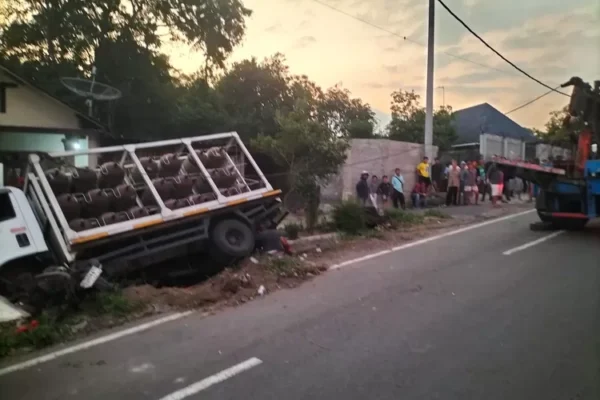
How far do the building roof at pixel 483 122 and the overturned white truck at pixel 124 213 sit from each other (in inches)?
1004

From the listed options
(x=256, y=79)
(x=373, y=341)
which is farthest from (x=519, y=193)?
(x=373, y=341)

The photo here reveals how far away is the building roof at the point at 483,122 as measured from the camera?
109 feet

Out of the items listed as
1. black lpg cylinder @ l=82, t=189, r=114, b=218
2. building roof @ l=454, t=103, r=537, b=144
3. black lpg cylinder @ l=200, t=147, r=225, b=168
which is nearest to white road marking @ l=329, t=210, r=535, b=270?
black lpg cylinder @ l=200, t=147, r=225, b=168

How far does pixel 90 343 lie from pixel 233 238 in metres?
3.79

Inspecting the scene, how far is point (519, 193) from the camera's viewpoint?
68.6 feet

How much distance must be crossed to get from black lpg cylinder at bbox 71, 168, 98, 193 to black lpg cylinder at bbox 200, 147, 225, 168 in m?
2.07

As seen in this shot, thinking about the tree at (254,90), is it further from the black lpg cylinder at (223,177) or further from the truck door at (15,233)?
the truck door at (15,233)

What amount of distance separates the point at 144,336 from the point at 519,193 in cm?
1914

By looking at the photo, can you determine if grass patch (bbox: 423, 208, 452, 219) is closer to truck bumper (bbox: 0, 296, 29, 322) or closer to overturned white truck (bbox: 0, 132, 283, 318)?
overturned white truck (bbox: 0, 132, 283, 318)

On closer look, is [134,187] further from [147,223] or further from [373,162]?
[373,162]

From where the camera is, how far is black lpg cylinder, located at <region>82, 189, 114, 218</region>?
24.7ft

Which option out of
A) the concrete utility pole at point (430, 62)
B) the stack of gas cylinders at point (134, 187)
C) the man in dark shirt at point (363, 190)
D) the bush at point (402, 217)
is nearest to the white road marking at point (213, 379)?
the stack of gas cylinders at point (134, 187)

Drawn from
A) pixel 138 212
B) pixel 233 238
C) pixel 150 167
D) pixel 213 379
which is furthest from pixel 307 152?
pixel 213 379

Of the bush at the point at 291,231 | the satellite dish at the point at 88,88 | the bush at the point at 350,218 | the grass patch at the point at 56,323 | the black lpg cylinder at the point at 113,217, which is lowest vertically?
the grass patch at the point at 56,323
